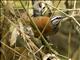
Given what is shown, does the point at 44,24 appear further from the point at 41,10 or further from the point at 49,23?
the point at 41,10

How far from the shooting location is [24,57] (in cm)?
153

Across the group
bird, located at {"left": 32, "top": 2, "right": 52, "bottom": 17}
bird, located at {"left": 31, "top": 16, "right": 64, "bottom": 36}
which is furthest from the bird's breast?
bird, located at {"left": 32, "top": 2, "right": 52, "bottom": 17}

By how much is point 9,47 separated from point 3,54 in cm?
13

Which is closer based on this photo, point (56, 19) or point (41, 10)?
point (56, 19)

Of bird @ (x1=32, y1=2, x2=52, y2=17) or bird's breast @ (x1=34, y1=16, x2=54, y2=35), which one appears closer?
bird's breast @ (x1=34, y1=16, x2=54, y2=35)

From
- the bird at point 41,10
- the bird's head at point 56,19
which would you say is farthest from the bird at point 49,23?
the bird at point 41,10

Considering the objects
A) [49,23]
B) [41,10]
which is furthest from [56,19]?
[41,10]

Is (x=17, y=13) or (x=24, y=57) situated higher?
(x=17, y=13)

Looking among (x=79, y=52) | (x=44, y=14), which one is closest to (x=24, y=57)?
(x=44, y=14)

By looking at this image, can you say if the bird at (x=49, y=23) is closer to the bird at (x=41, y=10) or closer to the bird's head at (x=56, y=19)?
the bird's head at (x=56, y=19)

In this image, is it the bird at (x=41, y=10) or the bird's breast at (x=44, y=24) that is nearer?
the bird's breast at (x=44, y=24)

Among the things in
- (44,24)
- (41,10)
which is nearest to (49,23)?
(44,24)

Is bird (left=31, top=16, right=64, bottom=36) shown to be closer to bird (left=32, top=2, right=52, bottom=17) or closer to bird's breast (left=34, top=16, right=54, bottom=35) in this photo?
bird's breast (left=34, top=16, right=54, bottom=35)

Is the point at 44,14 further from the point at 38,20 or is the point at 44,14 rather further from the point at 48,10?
the point at 38,20
